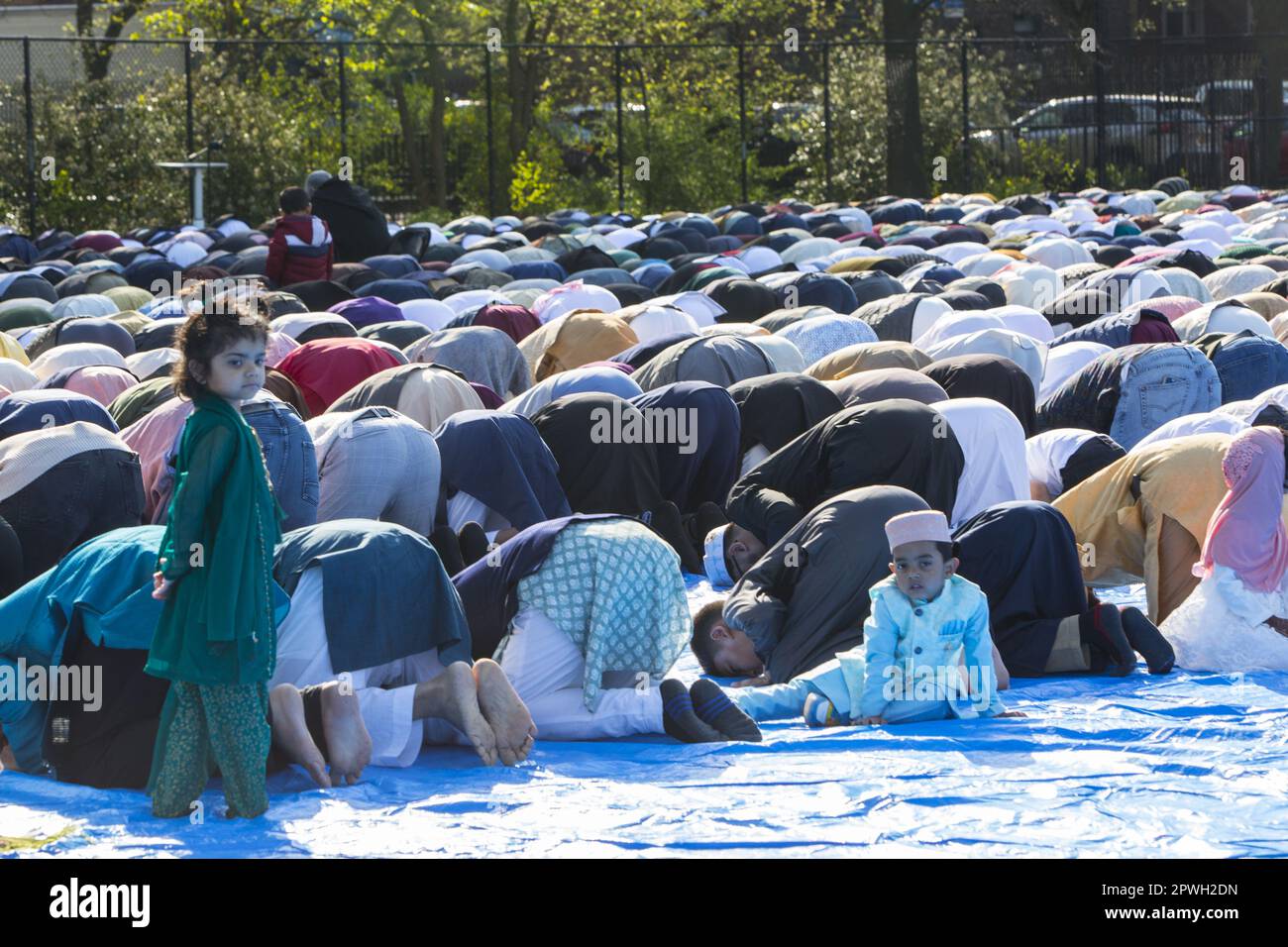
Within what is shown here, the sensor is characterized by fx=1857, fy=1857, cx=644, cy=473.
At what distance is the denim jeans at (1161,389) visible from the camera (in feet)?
29.9

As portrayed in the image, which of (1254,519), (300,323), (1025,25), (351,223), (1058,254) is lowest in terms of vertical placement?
(1254,519)

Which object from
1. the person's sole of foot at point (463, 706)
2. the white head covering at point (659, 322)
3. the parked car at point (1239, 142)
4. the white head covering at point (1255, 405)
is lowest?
the person's sole of foot at point (463, 706)

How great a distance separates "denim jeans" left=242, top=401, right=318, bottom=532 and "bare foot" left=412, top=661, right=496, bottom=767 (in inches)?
68.0

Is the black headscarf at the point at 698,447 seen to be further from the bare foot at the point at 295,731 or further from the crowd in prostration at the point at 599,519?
the bare foot at the point at 295,731

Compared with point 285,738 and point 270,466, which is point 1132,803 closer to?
point 285,738

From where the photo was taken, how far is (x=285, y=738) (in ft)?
16.8

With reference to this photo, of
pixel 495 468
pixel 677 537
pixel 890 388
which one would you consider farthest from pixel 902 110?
pixel 495 468

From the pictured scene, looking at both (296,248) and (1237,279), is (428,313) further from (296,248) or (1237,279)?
(1237,279)

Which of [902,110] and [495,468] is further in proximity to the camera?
[902,110]

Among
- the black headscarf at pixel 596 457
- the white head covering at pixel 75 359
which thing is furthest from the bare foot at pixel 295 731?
the white head covering at pixel 75 359

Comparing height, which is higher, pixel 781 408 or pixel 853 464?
pixel 781 408

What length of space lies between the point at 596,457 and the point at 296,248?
7.40 m

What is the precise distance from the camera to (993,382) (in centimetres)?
919

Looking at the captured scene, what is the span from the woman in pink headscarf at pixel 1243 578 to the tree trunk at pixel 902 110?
19.4 metres
